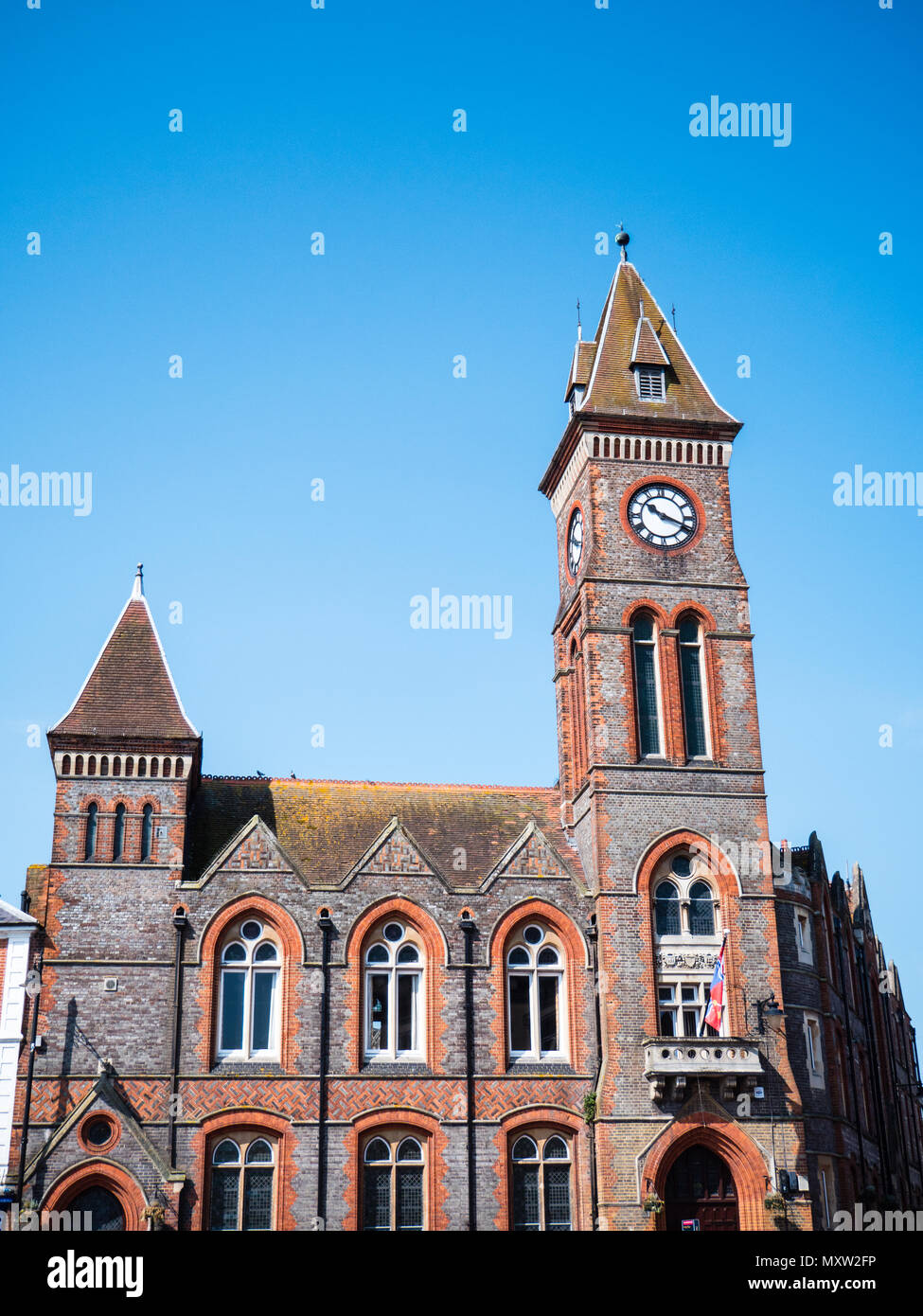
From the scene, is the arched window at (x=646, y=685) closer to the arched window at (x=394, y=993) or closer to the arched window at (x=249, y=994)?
the arched window at (x=394, y=993)

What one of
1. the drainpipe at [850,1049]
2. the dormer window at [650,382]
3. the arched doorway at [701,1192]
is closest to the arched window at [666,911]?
the arched doorway at [701,1192]

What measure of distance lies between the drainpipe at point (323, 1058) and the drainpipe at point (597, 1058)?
6.55m

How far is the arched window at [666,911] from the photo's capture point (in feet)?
121

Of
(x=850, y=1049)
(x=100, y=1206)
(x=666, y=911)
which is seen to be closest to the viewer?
(x=100, y=1206)

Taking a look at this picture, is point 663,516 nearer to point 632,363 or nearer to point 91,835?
point 632,363

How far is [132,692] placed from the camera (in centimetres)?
3828

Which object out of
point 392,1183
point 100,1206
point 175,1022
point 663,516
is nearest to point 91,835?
point 175,1022

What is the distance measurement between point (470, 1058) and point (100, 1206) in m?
9.42

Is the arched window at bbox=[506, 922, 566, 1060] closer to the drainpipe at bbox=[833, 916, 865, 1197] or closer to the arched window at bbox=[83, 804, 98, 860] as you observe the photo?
the drainpipe at bbox=[833, 916, 865, 1197]

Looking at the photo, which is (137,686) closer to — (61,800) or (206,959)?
(61,800)

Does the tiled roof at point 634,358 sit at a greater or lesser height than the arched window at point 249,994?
greater

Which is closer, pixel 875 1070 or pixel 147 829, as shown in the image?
pixel 147 829

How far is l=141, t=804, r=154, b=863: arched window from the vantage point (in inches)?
1431

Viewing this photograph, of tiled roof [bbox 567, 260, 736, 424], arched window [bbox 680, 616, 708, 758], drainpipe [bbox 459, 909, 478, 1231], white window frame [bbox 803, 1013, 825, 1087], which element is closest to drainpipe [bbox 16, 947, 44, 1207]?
drainpipe [bbox 459, 909, 478, 1231]
